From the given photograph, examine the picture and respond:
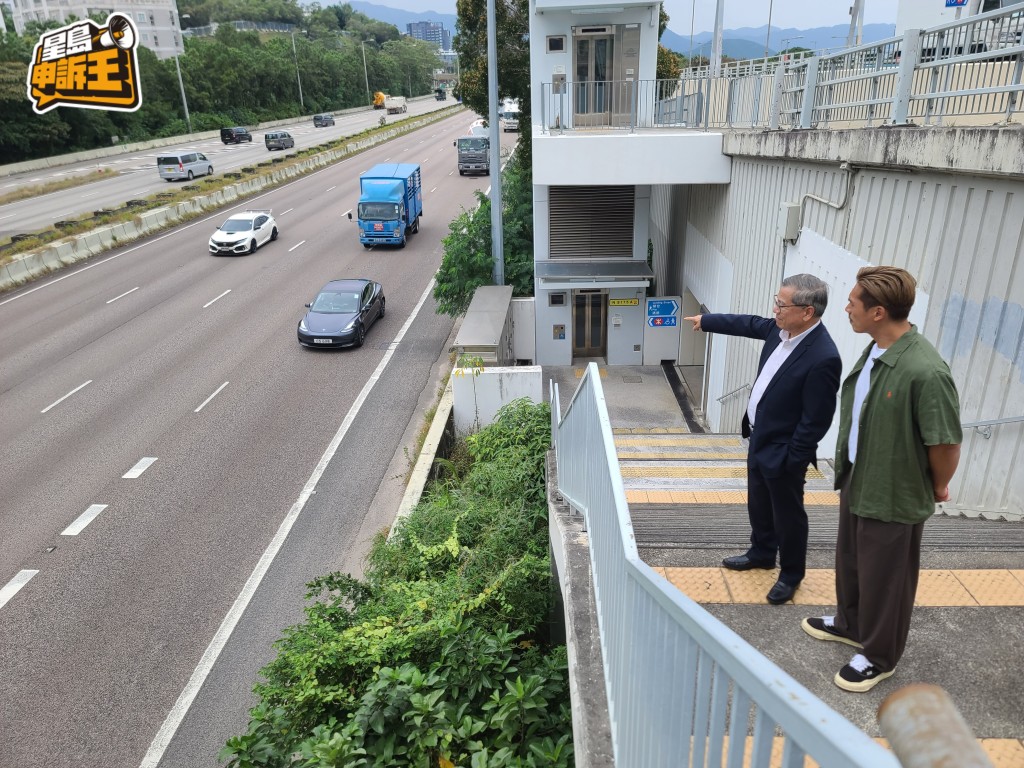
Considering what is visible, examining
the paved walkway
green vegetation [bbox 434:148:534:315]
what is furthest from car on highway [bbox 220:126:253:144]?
the paved walkway

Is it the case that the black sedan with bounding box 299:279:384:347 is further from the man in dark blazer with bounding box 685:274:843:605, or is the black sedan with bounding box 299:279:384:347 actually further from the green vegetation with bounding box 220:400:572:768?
the man in dark blazer with bounding box 685:274:843:605

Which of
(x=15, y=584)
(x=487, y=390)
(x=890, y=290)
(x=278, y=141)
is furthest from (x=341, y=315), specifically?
(x=278, y=141)

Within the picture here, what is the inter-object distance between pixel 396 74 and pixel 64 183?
85.9 m

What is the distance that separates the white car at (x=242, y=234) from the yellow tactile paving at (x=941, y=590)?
25091 mm

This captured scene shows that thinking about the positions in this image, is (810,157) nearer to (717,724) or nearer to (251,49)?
(717,724)

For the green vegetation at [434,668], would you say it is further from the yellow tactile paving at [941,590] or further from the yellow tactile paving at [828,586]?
the yellow tactile paving at [941,590]

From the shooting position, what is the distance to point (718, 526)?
470 cm

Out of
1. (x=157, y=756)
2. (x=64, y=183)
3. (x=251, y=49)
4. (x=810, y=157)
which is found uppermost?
(x=251, y=49)

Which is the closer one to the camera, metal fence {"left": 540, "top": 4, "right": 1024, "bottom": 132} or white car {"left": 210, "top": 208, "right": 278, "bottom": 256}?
metal fence {"left": 540, "top": 4, "right": 1024, "bottom": 132}

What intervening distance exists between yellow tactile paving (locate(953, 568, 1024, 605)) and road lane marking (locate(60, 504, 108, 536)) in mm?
10533

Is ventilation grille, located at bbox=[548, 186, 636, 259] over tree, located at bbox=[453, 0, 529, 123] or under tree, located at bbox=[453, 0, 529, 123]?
under

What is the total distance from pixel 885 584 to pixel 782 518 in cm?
73

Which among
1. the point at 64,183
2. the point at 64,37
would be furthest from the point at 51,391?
the point at 64,183

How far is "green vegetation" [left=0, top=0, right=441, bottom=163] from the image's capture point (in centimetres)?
4344
